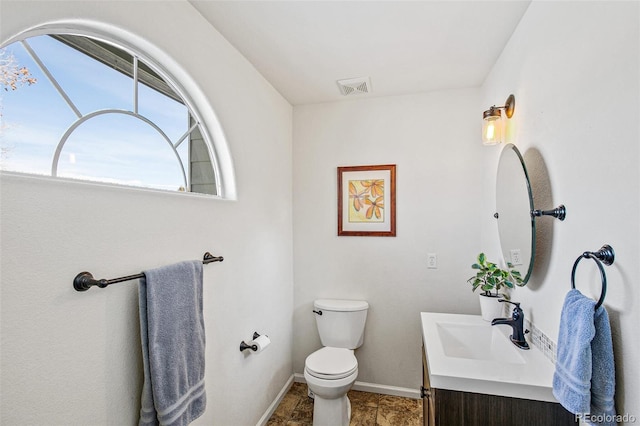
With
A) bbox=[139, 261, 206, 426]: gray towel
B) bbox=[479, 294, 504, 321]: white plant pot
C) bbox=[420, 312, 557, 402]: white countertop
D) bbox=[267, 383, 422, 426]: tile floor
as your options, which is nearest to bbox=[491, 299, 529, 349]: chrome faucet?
bbox=[420, 312, 557, 402]: white countertop

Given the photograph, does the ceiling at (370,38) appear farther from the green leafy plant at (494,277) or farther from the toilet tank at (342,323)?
the toilet tank at (342,323)

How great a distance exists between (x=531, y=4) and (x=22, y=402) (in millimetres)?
2425

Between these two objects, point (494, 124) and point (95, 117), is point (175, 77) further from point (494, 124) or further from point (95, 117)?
→ point (494, 124)

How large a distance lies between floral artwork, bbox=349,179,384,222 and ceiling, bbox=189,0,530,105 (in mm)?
778

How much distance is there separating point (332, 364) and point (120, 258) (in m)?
1.53

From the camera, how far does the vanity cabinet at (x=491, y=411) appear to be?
3.65ft

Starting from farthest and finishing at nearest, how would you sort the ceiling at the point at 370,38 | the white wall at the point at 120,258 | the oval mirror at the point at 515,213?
the ceiling at the point at 370,38
the oval mirror at the point at 515,213
the white wall at the point at 120,258

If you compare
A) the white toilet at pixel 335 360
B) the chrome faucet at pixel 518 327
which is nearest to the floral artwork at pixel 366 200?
the white toilet at pixel 335 360

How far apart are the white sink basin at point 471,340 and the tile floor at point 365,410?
0.83 metres

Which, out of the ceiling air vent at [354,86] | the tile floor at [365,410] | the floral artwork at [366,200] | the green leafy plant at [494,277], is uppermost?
the ceiling air vent at [354,86]

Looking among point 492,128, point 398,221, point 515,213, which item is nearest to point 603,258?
point 515,213

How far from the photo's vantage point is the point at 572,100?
1.12m

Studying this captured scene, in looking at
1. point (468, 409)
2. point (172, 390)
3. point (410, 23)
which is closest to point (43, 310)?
point (172, 390)

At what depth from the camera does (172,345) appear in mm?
1183
